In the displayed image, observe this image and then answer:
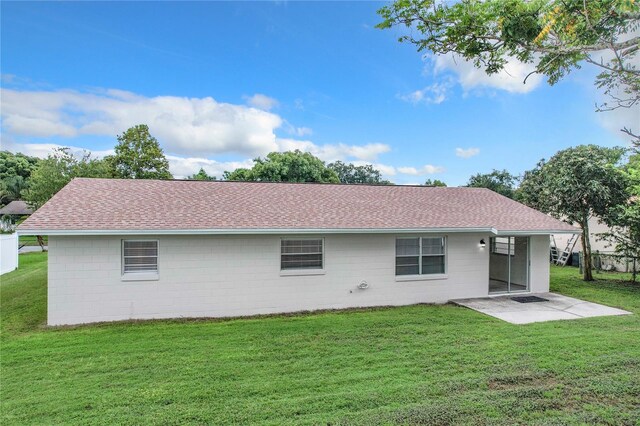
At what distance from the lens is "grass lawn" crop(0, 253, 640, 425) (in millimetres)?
4223

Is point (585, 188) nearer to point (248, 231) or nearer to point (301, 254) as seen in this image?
point (301, 254)

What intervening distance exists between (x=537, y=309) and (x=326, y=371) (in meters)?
6.95

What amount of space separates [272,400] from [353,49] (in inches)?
606

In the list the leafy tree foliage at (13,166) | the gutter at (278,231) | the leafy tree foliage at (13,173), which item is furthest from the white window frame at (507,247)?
the leafy tree foliage at (13,166)

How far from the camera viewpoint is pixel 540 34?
406cm

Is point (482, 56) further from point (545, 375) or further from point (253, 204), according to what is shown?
point (253, 204)

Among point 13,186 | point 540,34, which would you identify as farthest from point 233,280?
point 13,186

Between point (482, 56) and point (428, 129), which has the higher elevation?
point (428, 129)

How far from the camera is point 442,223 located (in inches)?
403

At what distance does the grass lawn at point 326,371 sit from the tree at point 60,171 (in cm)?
1596

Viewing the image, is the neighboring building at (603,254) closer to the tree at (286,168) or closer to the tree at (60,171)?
the tree at (286,168)

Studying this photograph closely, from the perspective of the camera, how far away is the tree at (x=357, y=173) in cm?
5156

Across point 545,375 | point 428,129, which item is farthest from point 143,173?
point 545,375

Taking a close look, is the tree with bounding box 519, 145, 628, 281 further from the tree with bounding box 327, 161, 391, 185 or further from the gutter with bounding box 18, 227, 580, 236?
the tree with bounding box 327, 161, 391, 185
